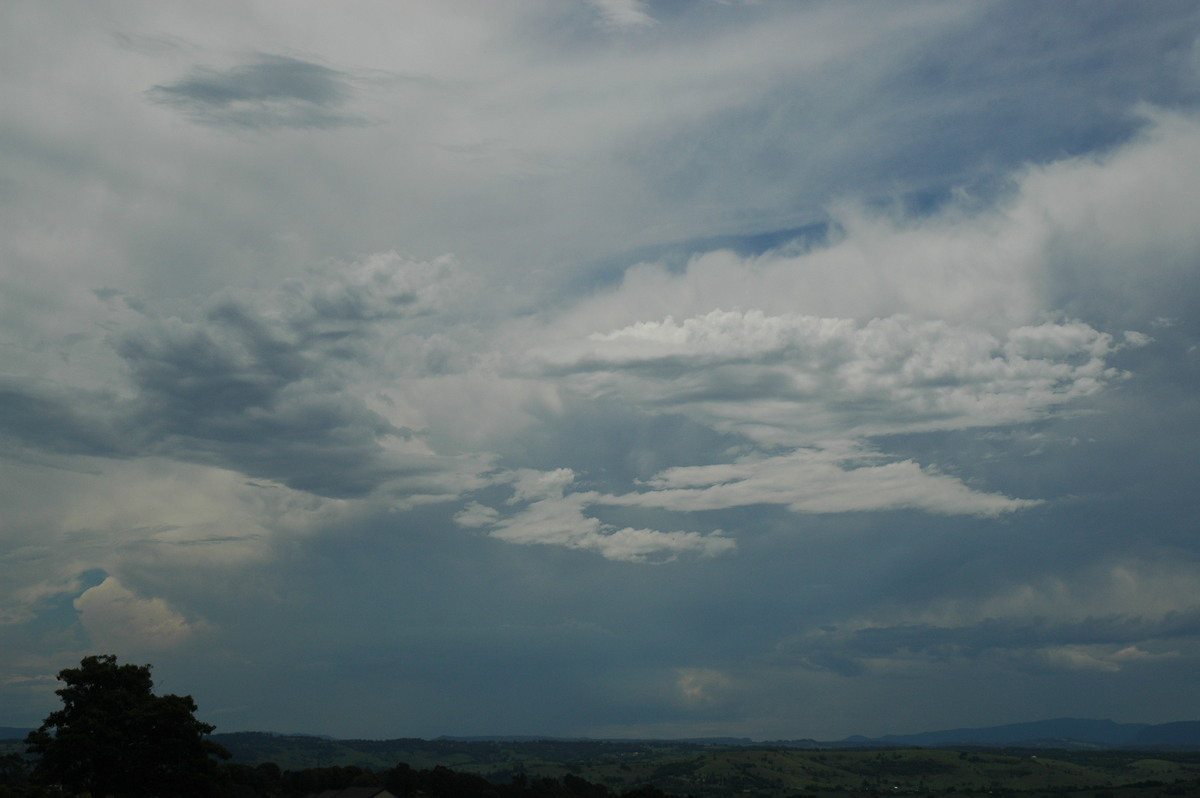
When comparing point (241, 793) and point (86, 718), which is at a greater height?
point (86, 718)

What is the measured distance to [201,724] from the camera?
10088 centimetres

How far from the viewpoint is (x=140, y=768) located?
3807 inches

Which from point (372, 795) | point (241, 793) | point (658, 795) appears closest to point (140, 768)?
point (372, 795)

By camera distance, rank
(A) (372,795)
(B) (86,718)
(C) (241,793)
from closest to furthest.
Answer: (B) (86,718)
(A) (372,795)
(C) (241,793)

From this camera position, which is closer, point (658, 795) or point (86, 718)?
point (86, 718)

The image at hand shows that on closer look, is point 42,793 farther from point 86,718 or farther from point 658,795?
point 658,795

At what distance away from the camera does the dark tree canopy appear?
95.1 m

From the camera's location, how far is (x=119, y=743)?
96.6 meters

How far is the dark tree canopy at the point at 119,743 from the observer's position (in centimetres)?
9512

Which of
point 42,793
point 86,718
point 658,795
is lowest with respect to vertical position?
point 658,795

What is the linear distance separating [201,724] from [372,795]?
220ft

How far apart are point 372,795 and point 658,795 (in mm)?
57301

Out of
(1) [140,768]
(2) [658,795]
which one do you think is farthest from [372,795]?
(1) [140,768]

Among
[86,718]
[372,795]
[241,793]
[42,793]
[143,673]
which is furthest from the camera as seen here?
[241,793]
